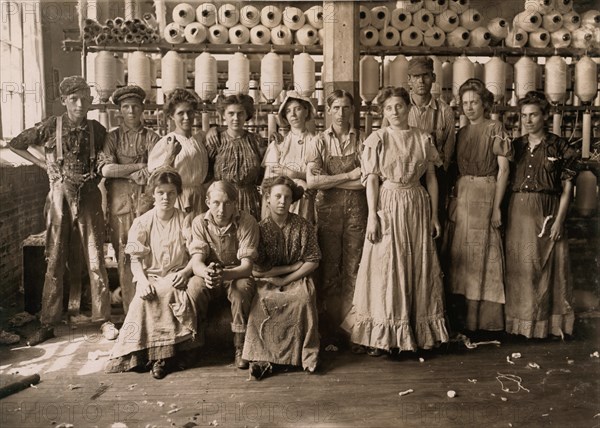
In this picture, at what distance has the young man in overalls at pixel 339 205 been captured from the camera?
507cm

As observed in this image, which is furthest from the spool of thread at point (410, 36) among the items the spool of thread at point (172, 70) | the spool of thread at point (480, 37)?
the spool of thread at point (172, 70)

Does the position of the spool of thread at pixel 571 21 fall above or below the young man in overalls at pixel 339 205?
above

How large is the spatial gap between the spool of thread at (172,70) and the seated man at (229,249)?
8.06ft

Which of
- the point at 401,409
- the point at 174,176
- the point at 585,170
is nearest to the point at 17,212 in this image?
the point at 174,176

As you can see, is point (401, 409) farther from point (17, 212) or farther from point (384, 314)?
point (17, 212)

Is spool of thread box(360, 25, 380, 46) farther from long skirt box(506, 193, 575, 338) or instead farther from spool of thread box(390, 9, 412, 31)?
long skirt box(506, 193, 575, 338)

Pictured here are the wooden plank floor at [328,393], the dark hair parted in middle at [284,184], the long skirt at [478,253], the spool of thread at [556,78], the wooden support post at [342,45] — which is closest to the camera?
the wooden plank floor at [328,393]

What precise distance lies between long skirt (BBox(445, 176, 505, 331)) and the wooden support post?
1410 millimetres

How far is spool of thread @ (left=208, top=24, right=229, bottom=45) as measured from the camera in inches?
262

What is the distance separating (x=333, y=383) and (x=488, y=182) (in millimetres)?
2109

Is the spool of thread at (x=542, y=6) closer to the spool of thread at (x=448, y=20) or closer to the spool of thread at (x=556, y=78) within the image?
the spool of thread at (x=556, y=78)

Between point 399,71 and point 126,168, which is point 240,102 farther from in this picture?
point 399,71

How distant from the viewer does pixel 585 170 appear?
6930 millimetres

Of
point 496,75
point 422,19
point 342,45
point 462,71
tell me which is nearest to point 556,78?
point 496,75
